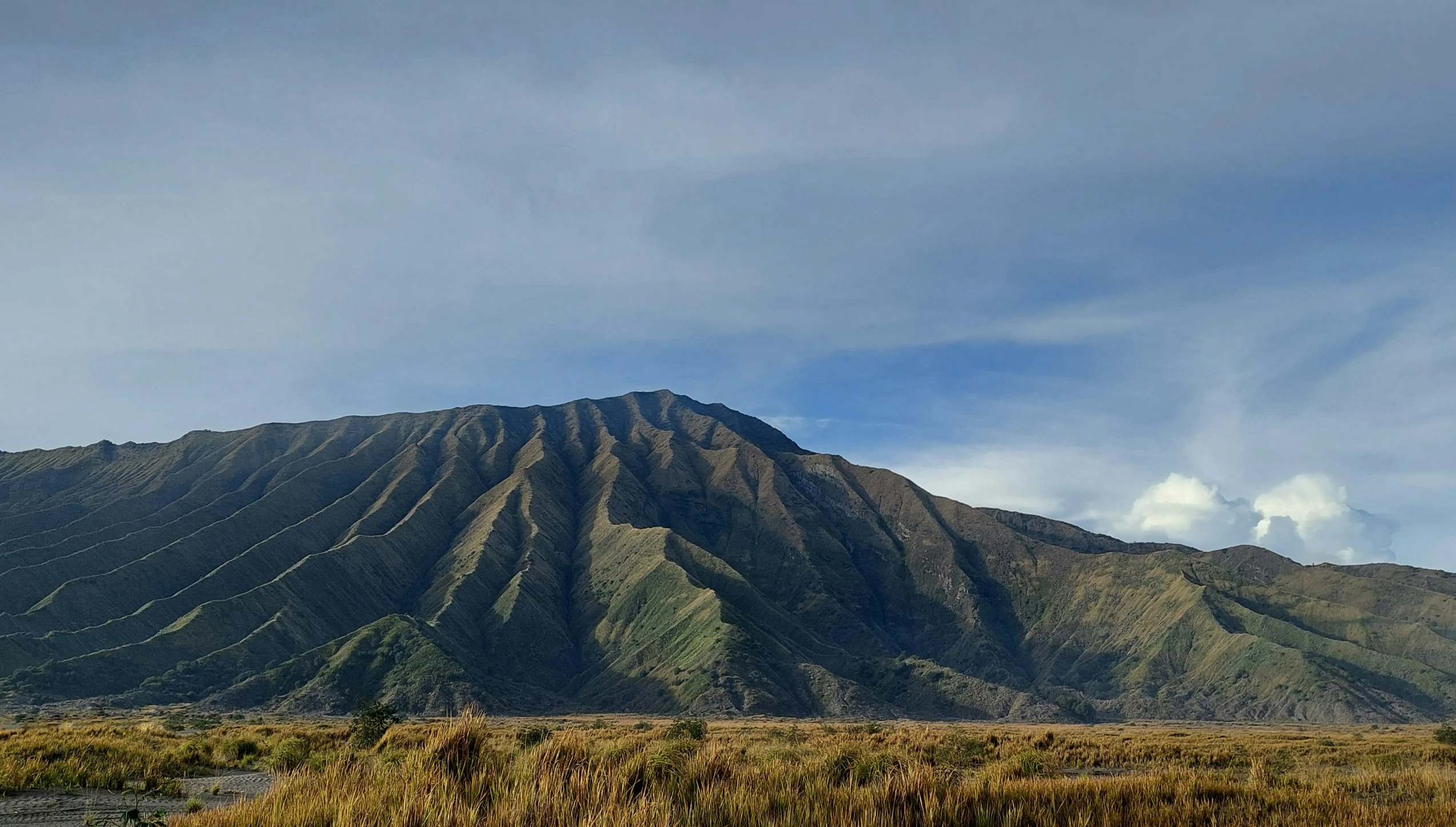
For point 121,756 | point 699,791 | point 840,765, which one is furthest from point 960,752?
point 121,756

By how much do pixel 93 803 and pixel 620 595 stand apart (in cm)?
11627

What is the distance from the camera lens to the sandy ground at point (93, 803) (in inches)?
479

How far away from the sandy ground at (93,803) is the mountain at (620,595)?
81.6 meters

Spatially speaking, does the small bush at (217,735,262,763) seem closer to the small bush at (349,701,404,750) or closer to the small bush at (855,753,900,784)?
the small bush at (349,701,404,750)

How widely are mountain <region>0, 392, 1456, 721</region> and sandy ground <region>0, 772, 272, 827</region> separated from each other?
81566 millimetres

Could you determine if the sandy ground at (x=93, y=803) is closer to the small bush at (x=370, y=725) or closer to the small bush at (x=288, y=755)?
the small bush at (x=288, y=755)

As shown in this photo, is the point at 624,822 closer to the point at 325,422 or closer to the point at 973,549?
the point at 973,549

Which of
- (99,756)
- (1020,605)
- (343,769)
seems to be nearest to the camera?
(343,769)

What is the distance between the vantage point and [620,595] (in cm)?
12775

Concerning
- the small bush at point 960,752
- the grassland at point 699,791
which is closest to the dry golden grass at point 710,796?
the grassland at point 699,791

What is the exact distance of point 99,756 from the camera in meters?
17.2

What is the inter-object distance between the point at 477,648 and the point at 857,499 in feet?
320

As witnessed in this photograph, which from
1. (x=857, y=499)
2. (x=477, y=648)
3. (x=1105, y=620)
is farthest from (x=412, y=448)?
(x=1105, y=620)

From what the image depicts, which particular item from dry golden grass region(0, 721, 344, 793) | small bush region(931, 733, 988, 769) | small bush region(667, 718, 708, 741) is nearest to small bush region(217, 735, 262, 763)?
dry golden grass region(0, 721, 344, 793)
